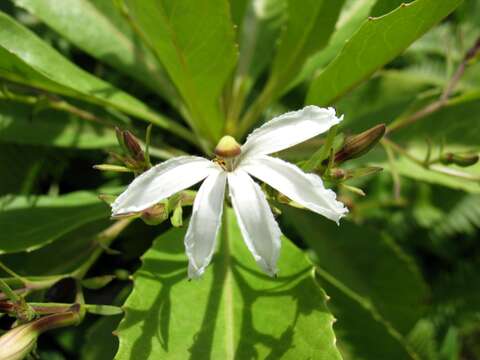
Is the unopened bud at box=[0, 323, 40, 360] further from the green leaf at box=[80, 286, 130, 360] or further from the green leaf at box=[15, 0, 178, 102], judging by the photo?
the green leaf at box=[15, 0, 178, 102]

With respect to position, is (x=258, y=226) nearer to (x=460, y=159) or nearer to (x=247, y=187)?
(x=247, y=187)

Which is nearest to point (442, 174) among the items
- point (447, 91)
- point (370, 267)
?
point (447, 91)

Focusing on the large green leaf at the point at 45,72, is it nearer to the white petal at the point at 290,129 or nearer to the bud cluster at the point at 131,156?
the bud cluster at the point at 131,156

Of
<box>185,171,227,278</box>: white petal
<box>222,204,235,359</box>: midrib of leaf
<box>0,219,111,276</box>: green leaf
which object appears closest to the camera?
<box>185,171,227,278</box>: white petal

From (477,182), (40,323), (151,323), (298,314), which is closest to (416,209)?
(477,182)

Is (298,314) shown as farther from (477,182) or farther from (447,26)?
(447,26)

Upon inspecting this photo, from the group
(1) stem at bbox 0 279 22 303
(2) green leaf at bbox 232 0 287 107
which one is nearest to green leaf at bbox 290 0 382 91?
(2) green leaf at bbox 232 0 287 107
